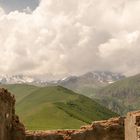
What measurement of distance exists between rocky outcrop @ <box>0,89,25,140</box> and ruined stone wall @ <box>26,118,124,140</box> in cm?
133

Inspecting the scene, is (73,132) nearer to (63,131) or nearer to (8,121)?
(63,131)

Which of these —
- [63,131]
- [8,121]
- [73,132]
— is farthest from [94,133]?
[8,121]

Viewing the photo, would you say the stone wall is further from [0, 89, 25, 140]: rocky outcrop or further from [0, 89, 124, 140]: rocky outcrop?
[0, 89, 25, 140]: rocky outcrop

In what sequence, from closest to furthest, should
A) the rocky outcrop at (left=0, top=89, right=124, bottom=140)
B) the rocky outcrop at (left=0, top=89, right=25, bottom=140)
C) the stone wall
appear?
the stone wall < the rocky outcrop at (left=0, top=89, right=25, bottom=140) < the rocky outcrop at (left=0, top=89, right=124, bottom=140)

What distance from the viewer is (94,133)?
4716 cm

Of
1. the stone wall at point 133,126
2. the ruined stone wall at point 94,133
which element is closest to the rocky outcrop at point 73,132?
the ruined stone wall at point 94,133

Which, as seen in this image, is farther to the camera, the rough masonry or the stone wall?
the rough masonry

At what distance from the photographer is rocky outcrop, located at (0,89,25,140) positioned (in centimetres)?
4329

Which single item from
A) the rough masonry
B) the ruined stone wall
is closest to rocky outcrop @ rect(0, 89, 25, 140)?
the rough masonry

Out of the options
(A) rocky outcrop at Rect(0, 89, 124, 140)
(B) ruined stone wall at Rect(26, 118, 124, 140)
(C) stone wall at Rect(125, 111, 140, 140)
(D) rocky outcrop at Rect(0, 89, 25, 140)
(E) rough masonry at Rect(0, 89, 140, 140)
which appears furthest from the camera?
(B) ruined stone wall at Rect(26, 118, 124, 140)

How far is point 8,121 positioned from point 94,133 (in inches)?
383

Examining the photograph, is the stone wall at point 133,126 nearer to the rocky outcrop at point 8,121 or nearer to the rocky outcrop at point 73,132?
the rocky outcrop at point 73,132

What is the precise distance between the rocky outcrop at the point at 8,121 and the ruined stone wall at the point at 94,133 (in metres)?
1.33

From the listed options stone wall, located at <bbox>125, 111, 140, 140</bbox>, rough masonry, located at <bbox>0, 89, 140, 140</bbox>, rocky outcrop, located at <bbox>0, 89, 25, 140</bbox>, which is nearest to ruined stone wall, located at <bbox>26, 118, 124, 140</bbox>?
rough masonry, located at <bbox>0, 89, 140, 140</bbox>
